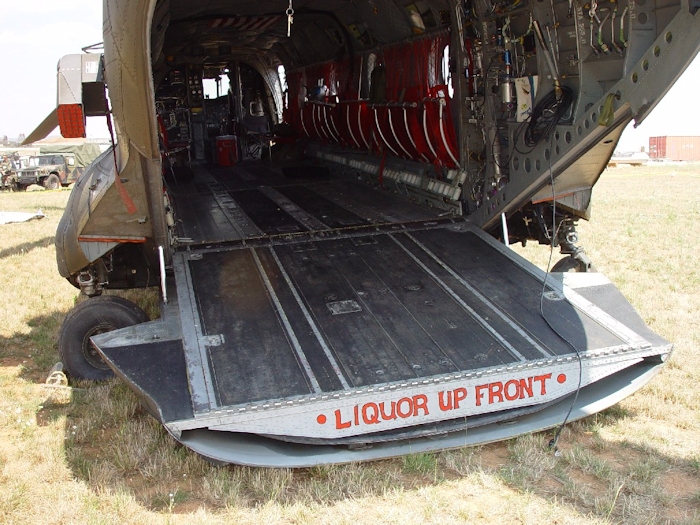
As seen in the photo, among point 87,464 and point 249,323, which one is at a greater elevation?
point 249,323

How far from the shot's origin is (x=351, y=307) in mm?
4996

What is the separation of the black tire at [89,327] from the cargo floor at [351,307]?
1.81ft

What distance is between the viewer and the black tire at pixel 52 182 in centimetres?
2609

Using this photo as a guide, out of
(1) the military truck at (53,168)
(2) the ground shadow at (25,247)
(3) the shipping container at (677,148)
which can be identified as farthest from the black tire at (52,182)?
(3) the shipping container at (677,148)

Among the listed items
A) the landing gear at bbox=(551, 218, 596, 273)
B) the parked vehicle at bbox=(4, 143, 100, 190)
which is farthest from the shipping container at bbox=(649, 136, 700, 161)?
the landing gear at bbox=(551, 218, 596, 273)

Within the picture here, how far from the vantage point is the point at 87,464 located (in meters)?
4.14

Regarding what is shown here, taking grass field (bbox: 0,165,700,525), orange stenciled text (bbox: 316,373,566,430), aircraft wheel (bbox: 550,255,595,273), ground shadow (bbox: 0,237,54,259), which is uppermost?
aircraft wheel (bbox: 550,255,595,273)

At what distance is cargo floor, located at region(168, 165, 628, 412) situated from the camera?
425 cm

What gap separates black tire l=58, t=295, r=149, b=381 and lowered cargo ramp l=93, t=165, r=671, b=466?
524 mm

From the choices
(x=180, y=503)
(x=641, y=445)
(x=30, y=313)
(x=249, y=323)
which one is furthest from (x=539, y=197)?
(x=30, y=313)

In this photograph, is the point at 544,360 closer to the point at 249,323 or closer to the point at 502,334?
the point at 502,334

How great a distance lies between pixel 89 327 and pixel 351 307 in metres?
2.06

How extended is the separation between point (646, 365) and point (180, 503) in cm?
305

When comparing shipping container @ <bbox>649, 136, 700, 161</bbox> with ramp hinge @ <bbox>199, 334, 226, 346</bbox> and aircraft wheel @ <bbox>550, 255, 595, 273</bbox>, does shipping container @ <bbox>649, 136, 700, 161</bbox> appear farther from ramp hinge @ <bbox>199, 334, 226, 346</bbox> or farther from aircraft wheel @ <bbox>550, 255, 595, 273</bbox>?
ramp hinge @ <bbox>199, 334, 226, 346</bbox>
